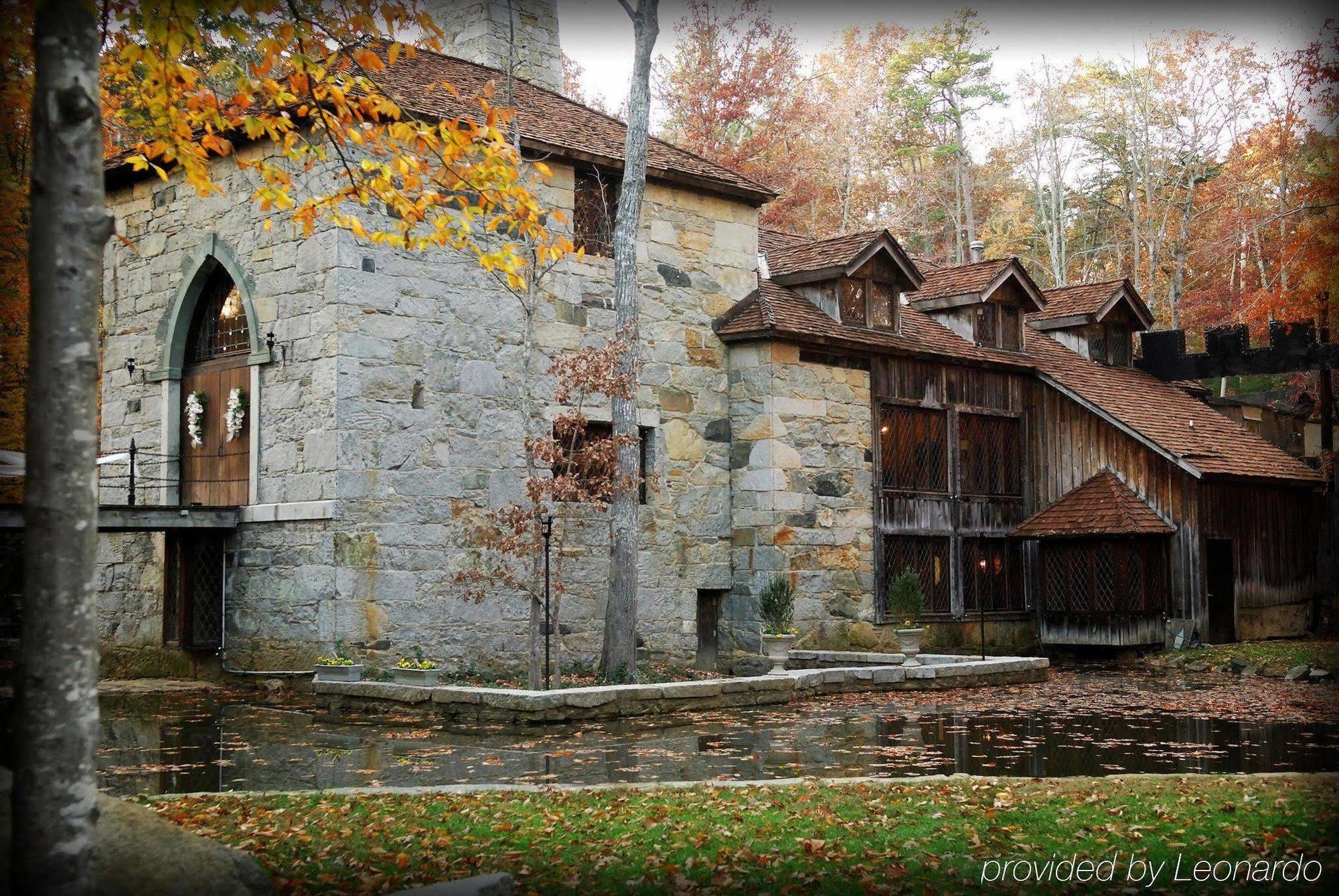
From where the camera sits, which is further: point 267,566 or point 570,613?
point 570,613

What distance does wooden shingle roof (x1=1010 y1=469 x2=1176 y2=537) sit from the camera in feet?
71.9

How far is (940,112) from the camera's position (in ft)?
137

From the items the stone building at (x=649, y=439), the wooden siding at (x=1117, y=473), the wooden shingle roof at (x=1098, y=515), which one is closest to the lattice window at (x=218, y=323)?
the stone building at (x=649, y=439)

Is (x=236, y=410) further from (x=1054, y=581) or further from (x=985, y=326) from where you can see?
(x=1054, y=581)

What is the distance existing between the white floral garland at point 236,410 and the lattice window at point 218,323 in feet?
2.36

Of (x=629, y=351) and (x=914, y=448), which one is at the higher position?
(x=629, y=351)

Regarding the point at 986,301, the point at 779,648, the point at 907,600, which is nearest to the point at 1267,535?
the point at 986,301

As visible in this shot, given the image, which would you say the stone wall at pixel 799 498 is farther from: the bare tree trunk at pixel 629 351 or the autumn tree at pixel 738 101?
the autumn tree at pixel 738 101

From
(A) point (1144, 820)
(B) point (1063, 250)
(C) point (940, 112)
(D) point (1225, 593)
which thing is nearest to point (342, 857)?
(A) point (1144, 820)

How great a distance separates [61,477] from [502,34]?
60.6 feet

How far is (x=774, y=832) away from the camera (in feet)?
23.2

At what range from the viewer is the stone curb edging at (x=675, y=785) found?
8383mm

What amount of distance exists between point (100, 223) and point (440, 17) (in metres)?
18.6

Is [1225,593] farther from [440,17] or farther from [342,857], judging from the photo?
[342,857]
